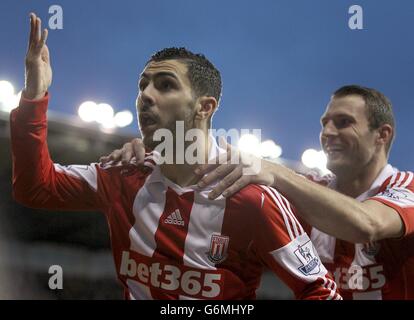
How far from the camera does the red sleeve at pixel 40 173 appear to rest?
1857 millimetres

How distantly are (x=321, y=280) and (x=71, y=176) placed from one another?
1.03 meters

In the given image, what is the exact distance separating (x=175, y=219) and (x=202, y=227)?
0.35 ft

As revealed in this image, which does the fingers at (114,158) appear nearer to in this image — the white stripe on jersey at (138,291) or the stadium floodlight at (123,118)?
the white stripe on jersey at (138,291)

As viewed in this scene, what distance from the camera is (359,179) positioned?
2.37m

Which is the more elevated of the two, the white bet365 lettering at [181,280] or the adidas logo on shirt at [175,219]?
the adidas logo on shirt at [175,219]

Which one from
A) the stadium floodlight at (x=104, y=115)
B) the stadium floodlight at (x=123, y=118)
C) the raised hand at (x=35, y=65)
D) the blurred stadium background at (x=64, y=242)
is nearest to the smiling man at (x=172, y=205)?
the raised hand at (x=35, y=65)

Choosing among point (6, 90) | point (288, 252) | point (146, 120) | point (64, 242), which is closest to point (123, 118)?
point (6, 90)

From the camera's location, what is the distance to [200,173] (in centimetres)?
194

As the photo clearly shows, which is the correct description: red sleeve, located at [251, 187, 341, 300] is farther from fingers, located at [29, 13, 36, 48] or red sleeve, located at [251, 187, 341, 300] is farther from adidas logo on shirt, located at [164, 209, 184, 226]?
fingers, located at [29, 13, 36, 48]

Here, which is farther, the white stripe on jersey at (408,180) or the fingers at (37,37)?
the white stripe on jersey at (408,180)

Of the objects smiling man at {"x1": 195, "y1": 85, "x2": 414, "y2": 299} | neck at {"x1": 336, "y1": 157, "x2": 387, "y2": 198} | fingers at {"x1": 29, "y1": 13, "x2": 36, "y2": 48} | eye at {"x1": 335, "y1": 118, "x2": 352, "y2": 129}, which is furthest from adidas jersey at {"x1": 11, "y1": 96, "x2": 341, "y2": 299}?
eye at {"x1": 335, "y1": 118, "x2": 352, "y2": 129}

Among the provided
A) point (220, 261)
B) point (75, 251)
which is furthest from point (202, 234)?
point (75, 251)

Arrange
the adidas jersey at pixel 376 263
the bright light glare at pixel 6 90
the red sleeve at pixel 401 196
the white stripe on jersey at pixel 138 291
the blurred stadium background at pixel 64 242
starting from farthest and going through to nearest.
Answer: the bright light glare at pixel 6 90, the blurred stadium background at pixel 64 242, the adidas jersey at pixel 376 263, the red sleeve at pixel 401 196, the white stripe on jersey at pixel 138 291
